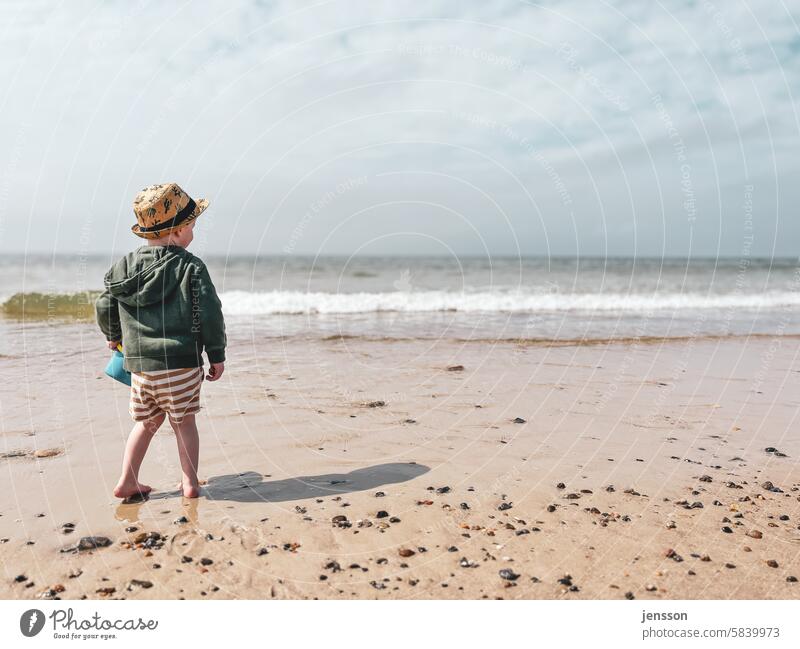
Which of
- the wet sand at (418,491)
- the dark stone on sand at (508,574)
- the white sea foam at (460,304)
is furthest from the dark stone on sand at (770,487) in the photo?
the white sea foam at (460,304)

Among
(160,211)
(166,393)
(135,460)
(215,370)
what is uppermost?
(160,211)

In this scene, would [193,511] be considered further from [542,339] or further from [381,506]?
[542,339]

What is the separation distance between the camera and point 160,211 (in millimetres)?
4227

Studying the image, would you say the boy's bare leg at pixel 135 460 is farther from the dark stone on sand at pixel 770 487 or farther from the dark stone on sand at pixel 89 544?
the dark stone on sand at pixel 770 487

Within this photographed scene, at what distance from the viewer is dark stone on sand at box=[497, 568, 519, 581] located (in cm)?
318

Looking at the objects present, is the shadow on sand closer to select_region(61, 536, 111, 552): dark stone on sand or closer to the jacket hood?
select_region(61, 536, 111, 552): dark stone on sand

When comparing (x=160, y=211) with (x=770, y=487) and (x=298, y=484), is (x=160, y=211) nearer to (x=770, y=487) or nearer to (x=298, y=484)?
(x=298, y=484)

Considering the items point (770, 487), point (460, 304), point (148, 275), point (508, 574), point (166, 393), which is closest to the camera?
point (508, 574)

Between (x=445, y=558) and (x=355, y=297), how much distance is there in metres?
18.8

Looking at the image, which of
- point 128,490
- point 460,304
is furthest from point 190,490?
point 460,304

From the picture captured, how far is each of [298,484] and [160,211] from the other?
7.28 feet

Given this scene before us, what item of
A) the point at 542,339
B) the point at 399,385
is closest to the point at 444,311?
the point at 542,339

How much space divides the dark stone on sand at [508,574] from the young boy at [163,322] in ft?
7.28

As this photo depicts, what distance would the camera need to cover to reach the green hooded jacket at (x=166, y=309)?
4.10 m
